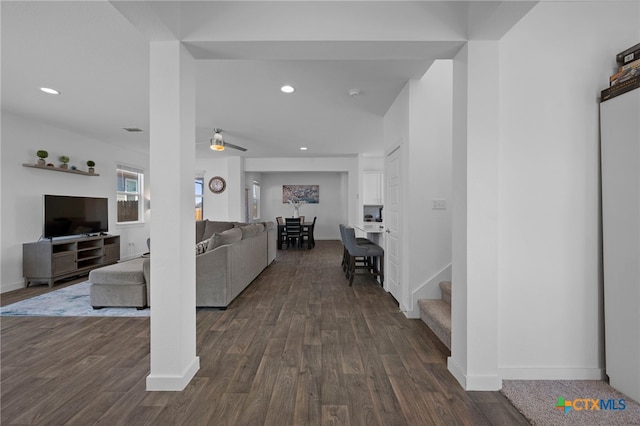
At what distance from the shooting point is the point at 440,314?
256cm

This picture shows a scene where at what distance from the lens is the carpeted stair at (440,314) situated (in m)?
2.34

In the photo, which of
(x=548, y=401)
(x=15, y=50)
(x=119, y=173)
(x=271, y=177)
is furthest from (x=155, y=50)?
(x=271, y=177)

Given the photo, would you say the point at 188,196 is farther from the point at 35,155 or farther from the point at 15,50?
the point at 35,155

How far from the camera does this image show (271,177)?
993 centimetres

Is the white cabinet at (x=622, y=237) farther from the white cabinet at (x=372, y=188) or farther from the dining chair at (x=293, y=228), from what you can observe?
the dining chair at (x=293, y=228)

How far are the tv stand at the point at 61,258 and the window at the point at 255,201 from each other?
4430 mm

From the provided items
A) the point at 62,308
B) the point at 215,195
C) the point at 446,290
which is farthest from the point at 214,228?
the point at 446,290

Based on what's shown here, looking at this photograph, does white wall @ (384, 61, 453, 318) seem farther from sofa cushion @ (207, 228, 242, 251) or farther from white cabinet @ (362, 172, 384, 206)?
white cabinet @ (362, 172, 384, 206)

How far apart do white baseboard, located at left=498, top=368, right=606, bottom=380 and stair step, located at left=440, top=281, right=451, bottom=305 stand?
955mm

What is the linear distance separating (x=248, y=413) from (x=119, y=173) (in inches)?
248

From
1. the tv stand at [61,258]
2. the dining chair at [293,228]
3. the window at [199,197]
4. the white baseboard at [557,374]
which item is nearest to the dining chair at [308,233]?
the dining chair at [293,228]

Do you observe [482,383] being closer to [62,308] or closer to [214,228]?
[62,308]

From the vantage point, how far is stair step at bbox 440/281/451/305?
280 cm

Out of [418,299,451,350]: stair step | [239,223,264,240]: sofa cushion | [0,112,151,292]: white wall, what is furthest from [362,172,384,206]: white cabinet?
[0,112,151,292]: white wall
